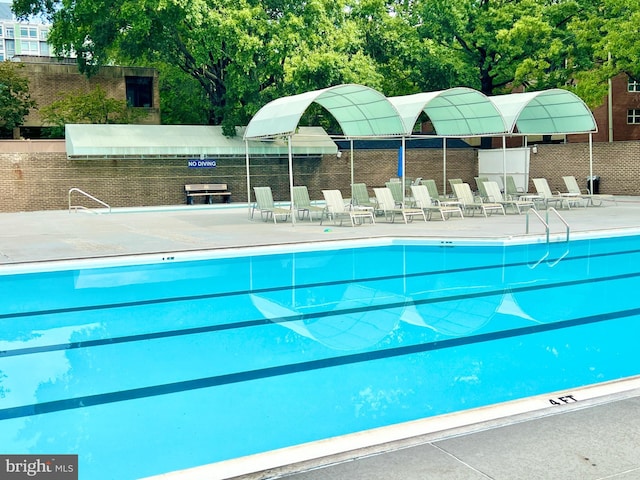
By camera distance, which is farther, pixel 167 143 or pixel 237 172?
pixel 237 172

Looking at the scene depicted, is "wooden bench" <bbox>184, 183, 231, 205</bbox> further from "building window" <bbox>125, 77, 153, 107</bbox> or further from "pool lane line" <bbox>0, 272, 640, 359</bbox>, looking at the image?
"pool lane line" <bbox>0, 272, 640, 359</bbox>

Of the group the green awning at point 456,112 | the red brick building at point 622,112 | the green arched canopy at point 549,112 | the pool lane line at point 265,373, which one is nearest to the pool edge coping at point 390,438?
the pool lane line at point 265,373

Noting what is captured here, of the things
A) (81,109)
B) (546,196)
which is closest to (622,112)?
(546,196)

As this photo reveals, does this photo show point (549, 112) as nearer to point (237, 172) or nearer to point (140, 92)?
point (237, 172)

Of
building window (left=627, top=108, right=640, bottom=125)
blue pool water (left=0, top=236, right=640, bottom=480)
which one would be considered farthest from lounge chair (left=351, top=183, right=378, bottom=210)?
building window (left=627, top=108, right=640, bottom=125)

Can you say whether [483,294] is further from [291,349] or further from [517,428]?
[517,428]

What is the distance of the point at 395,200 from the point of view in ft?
72.6

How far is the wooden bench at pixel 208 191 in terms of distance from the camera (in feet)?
92.7

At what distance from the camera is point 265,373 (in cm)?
661

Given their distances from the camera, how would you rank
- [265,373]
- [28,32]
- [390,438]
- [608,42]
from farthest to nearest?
1. [28,32]
2. [608,42]
3. [265,373]
4. [390,438]

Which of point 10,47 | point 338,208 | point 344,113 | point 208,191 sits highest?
point 10,47

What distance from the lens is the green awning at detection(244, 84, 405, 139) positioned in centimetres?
1891

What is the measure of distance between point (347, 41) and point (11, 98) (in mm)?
15590

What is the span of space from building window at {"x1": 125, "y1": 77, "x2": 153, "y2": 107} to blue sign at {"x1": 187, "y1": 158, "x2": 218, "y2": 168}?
36.5 feet
